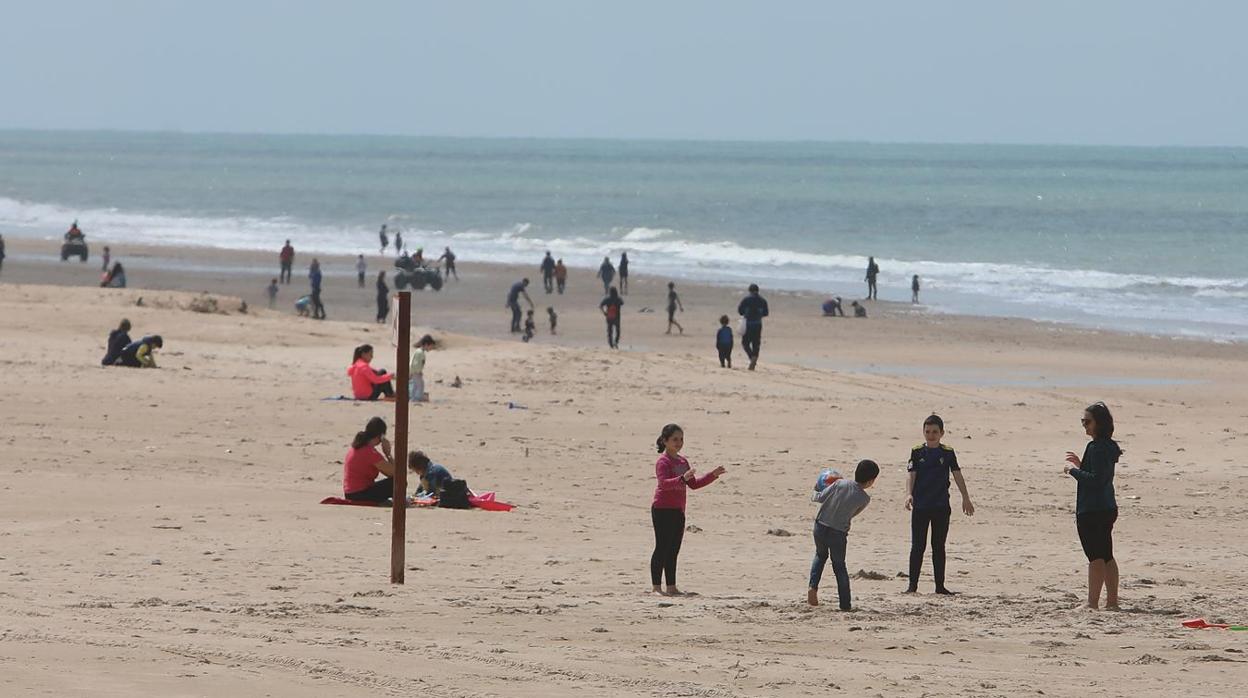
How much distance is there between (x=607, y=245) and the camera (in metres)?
71.2

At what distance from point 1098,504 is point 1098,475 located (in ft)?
0.73

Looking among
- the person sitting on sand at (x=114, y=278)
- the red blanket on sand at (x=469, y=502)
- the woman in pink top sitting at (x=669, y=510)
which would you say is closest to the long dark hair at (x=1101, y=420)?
the woman in pink top sitting at (x=669, y=510)

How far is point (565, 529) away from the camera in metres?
13.1

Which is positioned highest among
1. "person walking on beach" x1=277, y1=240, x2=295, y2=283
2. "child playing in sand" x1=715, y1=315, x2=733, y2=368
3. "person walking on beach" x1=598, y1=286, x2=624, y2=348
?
"person walking on beach" x1=277, y1=240, x2=295, y2=283

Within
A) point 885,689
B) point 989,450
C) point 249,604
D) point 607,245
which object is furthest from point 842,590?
point 607,245

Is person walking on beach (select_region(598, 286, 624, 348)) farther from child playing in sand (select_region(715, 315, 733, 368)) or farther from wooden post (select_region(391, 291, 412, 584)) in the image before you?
wooden post (select_region(391, 291, 412, 584))

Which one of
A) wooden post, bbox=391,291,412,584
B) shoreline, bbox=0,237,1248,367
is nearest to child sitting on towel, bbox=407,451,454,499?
wooden post, bbox=391,291,412,584

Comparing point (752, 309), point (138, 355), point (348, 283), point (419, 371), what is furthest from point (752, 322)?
point (348, 283)

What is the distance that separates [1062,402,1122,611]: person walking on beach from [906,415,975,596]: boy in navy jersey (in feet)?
2.66

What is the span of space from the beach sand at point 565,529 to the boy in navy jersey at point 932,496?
33cm

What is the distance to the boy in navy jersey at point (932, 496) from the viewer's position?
418 inches

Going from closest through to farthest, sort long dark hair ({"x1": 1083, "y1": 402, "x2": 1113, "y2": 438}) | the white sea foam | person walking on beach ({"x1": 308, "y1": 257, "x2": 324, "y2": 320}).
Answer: long dark hair ({"x1": 1083, "y1": 402, "x2": 1113, "y2": 438}) → person walking on beach ({"x1": 308, "y1": 257, "x2": 324, "y2": 320}) → the white sea foam

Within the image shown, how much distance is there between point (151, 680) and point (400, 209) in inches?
3622

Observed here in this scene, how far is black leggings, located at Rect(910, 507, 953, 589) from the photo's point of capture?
34.9 ft
